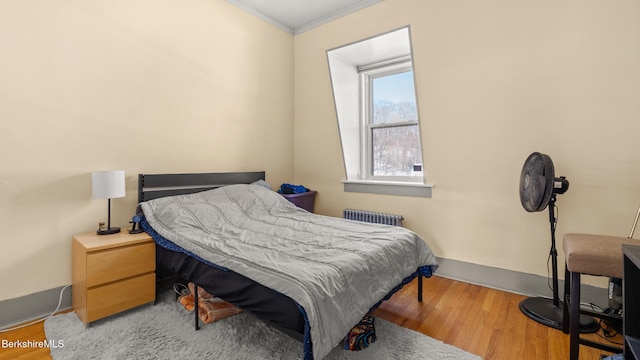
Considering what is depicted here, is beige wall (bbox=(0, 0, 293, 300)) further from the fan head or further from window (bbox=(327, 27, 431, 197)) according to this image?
the fan head

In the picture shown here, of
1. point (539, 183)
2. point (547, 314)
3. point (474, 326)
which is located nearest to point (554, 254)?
point (547, 314)

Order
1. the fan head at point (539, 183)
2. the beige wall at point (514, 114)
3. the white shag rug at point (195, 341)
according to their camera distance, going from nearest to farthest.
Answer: the white shag rug at point (195, 341)
the fan head at point (539, 183)
the beige wall at point (514, 114)

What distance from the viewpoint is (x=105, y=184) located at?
222cm

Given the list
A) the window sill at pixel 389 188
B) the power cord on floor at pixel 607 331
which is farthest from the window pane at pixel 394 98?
the power cord on floor at pixel 607 331

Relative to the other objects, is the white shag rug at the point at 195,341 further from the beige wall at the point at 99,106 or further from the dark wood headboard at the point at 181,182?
the dark wood headboard at the point at 181,182

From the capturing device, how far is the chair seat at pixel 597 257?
1610mm

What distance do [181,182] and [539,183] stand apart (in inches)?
119

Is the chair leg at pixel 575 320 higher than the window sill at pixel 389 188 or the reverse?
the reverse

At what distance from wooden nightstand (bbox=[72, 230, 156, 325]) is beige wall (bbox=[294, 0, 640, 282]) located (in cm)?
236

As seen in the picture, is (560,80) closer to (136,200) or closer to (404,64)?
(404,64)

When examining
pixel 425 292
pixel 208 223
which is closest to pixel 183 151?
pixel 208 223

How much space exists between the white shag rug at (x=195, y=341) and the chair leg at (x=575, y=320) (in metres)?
0.50

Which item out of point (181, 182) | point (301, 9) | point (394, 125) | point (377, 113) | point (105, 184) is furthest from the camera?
point (377, 113)

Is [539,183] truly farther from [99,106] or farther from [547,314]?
[99,106]
